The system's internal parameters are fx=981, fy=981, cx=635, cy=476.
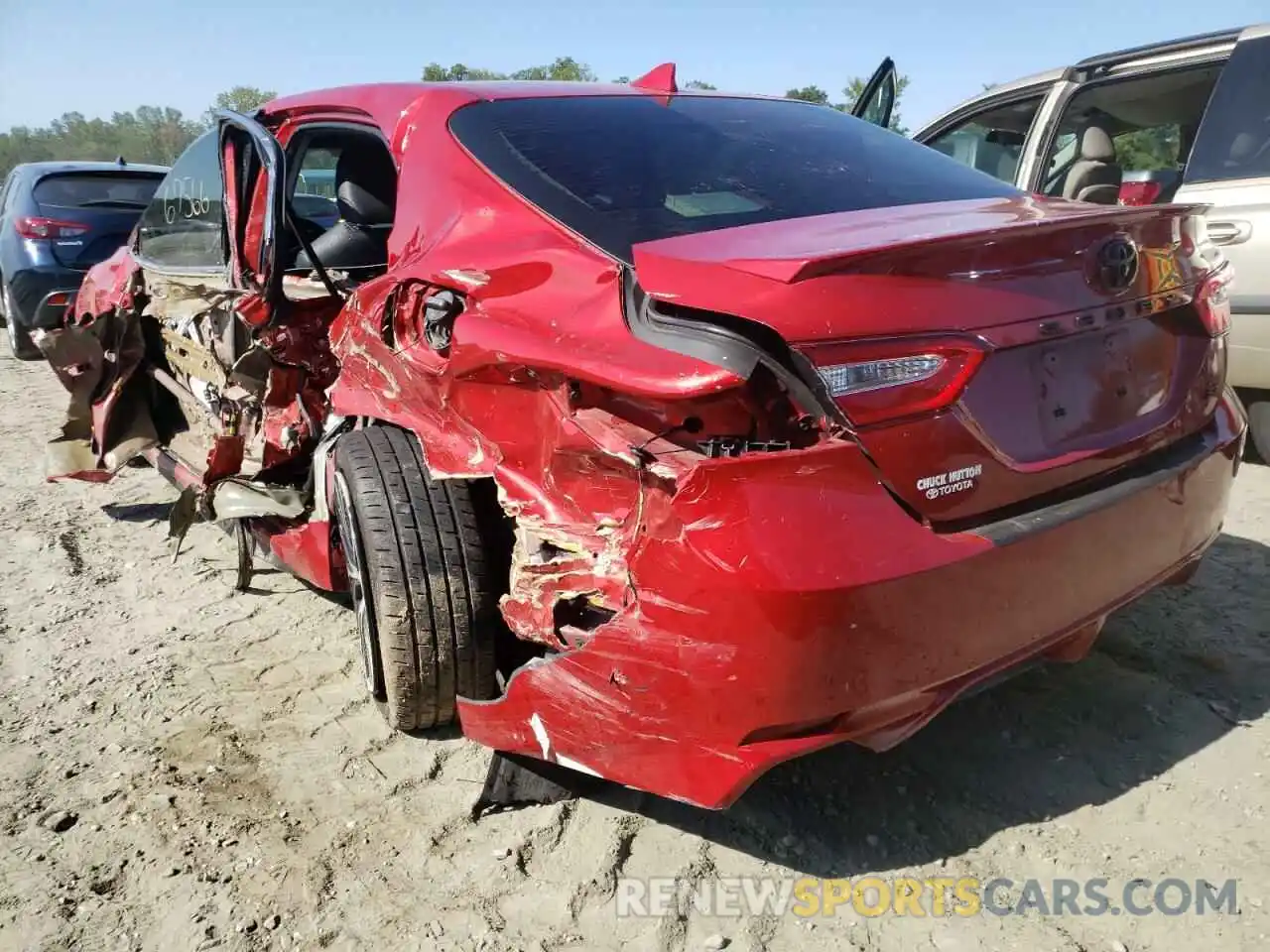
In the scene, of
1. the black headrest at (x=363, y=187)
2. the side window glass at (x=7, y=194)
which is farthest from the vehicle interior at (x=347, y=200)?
the side window glass at (x=7, y=194)

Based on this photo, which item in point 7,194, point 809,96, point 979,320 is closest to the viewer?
point 979,320

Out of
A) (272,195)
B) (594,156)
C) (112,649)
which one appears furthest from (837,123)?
(112,649)

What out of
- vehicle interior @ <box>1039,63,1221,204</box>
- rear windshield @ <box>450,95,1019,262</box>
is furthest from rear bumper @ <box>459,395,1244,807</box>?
vehicle interior @ <box>1039,63,1221,204</box>

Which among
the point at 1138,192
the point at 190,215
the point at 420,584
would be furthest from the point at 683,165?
the point at 190,215

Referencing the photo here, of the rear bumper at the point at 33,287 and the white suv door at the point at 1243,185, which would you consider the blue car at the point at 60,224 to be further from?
the white suv door at the point at 1243,185

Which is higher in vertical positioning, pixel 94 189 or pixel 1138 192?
pixel 1138 192

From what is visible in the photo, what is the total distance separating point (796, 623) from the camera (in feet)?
5.21

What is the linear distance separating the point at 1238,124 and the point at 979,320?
126 inches

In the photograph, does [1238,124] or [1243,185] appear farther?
[1238,124]

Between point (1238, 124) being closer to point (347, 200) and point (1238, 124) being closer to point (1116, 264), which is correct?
point (1116, 264)

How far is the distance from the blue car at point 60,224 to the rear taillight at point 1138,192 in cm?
713

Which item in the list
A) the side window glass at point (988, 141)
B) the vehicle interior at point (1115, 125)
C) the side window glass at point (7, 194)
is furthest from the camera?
the side window glass at point (7, 194)

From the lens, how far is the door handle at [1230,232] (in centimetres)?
388

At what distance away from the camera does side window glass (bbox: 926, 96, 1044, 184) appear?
5367mm
